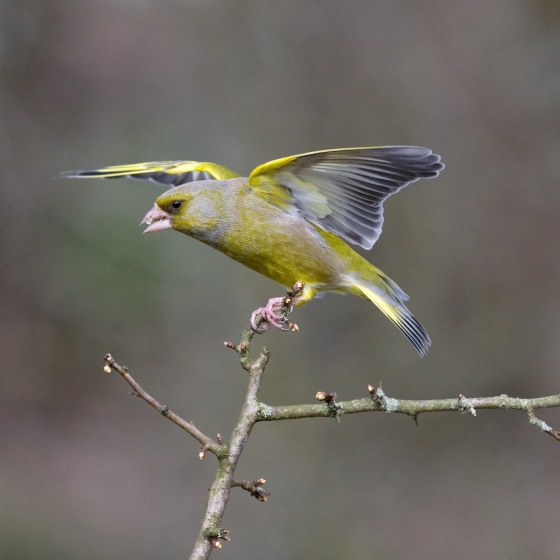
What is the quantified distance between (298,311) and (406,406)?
671cm

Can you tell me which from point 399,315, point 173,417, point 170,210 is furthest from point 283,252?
point 173,417

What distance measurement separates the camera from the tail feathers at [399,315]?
504 cm

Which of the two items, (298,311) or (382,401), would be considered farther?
(298,311)

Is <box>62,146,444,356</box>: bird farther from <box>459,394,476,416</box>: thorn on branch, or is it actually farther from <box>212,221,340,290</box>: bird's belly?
<box>459,394,476,416</box>: thorn on branch

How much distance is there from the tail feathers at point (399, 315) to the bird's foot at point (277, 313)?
0.66m

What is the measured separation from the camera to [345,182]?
4.68 m

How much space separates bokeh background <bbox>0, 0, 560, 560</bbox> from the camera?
29.9 ft

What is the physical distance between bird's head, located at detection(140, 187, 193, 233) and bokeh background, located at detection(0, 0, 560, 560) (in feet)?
14.7

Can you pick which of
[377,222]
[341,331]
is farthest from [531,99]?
[377,222]

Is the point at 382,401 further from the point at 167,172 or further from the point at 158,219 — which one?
the point at 167,172

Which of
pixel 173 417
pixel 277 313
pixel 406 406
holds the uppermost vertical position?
pixel 277 313

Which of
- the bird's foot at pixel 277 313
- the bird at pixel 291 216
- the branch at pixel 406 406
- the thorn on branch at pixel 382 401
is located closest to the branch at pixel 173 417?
the branch at pixel 406 406

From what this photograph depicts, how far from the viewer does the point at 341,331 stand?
966 cm

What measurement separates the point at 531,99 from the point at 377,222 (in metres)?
5.90
